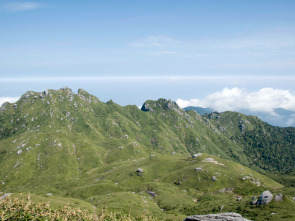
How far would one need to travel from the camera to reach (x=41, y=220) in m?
24.6

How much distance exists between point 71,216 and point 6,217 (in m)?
10.1

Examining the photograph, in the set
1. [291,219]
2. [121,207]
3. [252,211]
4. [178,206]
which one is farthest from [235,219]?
[178,206]

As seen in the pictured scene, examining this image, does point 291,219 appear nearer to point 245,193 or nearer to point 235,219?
point 235,219

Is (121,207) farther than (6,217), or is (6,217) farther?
(121,207)

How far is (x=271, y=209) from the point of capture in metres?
108

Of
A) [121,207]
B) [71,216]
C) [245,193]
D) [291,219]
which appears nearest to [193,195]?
[245,193]

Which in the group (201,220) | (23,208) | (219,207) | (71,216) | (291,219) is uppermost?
(23,208)

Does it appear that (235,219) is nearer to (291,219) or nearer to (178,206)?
(291,219)

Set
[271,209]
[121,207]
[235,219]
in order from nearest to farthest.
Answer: [235,219]
[271,209]
[121,207]

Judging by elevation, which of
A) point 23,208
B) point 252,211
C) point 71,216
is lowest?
point 252,211

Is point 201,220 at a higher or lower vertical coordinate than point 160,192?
higher

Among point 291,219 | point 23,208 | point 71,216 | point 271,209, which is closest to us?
point 23,208

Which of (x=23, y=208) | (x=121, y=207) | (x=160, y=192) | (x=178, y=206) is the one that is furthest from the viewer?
(x=160, y=192)

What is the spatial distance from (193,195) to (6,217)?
19409cm
